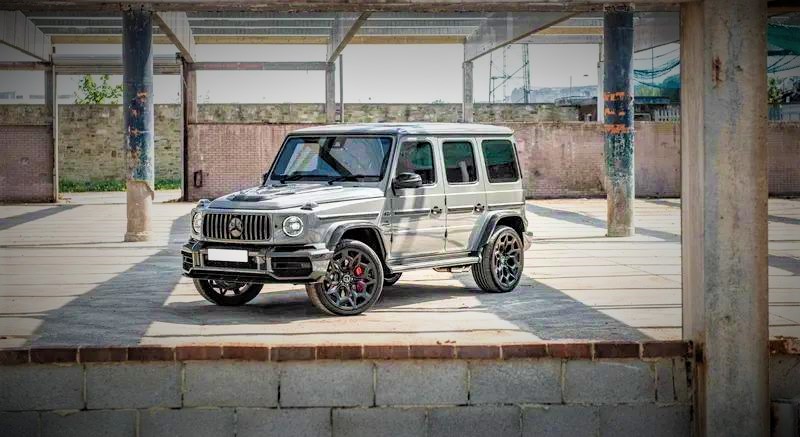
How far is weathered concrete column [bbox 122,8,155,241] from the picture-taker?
62.4 feet

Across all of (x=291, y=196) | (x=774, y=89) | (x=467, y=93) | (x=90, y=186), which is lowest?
(x=291, y=196)

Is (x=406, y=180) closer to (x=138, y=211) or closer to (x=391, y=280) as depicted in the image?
(x=391, y=280)

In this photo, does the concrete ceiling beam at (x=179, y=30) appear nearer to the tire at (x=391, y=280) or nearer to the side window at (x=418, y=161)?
the tire at (x=391, y=280)

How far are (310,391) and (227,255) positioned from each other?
9.39 feet

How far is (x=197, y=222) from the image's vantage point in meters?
10.1

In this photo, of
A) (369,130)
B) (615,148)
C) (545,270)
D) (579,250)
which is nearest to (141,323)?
(369,130)

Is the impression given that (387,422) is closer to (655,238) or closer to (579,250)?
(579,250)

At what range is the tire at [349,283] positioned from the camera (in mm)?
9680

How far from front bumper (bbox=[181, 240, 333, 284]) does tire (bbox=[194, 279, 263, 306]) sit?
789 millimetres

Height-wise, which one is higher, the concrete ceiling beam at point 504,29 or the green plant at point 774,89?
the green plant at point 774,89

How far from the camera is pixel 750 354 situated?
7.05 metres

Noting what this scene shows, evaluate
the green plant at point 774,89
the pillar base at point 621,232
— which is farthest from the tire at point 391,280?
the green plant at point 774,89

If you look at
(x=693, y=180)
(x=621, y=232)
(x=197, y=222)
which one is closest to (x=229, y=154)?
(x=621, y=232)

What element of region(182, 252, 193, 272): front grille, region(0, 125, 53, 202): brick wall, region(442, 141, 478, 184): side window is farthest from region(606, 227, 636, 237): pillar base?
region(0, 125, 53, 202): brick wall
